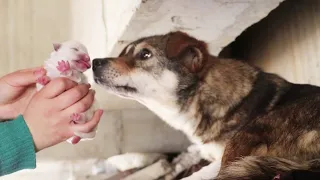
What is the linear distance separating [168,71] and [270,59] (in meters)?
0.70

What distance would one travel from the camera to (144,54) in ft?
4.48

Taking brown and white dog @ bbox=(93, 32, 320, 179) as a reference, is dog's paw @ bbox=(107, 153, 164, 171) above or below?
below

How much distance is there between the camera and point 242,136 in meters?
1.01

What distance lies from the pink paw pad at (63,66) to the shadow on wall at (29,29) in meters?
1.07

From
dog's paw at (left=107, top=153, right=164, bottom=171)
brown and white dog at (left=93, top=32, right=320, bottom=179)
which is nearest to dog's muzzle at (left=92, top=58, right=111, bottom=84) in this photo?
brown and white dog at (left=93, top=32, right=320, bottom=179)

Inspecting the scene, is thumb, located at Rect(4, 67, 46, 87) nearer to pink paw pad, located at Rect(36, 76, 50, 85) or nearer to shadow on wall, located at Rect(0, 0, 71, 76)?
pink paw pad, located at Rect(36, 76, 50, 85)

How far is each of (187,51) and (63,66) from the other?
0.40 metres

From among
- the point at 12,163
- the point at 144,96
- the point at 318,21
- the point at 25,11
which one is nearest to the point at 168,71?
the point at 144,96

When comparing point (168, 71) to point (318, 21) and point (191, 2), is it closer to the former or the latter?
point (191, 2)

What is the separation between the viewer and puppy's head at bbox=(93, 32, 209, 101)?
1313 mm

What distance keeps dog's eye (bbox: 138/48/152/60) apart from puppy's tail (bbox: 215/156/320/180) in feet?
2.11

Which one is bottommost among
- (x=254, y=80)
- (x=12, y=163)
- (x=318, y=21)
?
(x=12, y=163)

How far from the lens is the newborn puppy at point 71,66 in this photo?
40.3 inches

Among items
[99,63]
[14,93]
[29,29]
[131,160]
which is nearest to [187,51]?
[99,63]
